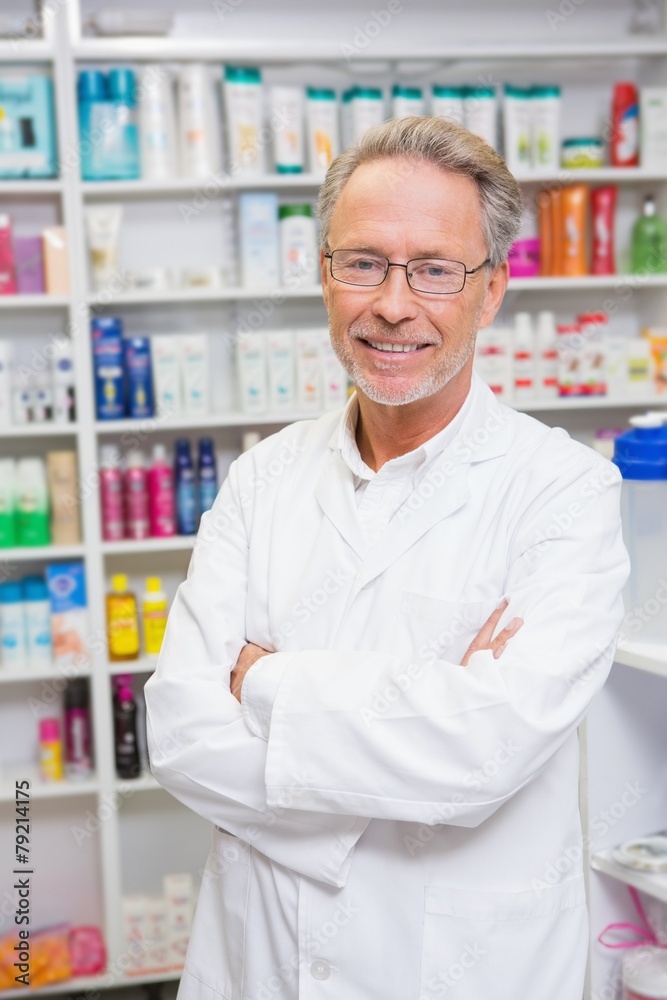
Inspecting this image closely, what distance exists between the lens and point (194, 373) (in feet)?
8.64

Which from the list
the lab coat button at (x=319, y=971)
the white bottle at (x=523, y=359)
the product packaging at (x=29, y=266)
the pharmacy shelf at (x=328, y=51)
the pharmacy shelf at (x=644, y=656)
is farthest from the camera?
the white bottle at (x=523, y=359)

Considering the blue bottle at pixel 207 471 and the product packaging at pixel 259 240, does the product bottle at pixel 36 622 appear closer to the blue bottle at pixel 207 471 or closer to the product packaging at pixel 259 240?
the blue bottle at pixel 207 471

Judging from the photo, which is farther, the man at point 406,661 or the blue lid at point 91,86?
the blue lid at point 91,86

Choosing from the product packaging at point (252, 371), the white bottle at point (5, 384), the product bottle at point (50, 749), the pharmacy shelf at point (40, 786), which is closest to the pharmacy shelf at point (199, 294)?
the product packaging at point (252, 371)

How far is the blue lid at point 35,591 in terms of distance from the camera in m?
2.62

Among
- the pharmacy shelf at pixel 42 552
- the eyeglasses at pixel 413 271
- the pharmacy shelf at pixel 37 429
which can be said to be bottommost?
the pharmacy shelf at pixel 42 552

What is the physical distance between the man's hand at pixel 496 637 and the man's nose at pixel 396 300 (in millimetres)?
353

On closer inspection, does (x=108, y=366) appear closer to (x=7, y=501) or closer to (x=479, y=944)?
(x=7, y=501)

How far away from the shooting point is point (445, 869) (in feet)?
3.82

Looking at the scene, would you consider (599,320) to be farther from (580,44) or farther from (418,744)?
(418,744)

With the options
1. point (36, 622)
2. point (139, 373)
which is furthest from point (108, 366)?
point (36, 622)

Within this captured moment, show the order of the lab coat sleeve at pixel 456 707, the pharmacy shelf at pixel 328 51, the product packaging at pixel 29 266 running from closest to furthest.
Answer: the lab coat sleeve at pixel 456 707 < the pharmacy shelf at pixel 328 51 < the product packaging at pixel 29 266

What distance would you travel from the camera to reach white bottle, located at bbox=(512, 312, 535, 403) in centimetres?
271

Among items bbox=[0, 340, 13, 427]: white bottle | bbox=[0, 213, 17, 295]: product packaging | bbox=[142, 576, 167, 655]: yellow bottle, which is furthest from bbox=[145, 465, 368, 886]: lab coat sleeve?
bbox=[0, 213, 17, 295]: product packaging
